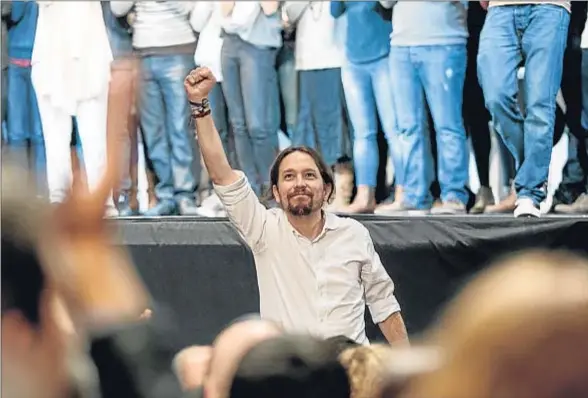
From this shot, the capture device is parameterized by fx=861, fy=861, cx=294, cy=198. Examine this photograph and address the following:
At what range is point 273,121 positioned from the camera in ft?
6.27

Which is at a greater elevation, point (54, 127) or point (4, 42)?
point (4, 42)

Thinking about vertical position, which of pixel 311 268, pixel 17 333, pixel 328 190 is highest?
pixel 17 333

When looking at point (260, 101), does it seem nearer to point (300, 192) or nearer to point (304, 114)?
point (304, 114)

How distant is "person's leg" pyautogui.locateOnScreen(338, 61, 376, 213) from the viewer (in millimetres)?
1874

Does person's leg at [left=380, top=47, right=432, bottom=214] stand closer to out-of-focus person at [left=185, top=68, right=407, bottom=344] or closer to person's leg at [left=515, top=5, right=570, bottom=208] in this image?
person's leg at [left=515, top=5, right=570, bottom=208]

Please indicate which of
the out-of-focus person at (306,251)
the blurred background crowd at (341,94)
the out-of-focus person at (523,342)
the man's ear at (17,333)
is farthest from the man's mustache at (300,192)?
the out-of-focus person at (523,342)

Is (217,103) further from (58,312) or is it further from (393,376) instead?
(393,376)

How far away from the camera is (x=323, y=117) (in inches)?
74.2

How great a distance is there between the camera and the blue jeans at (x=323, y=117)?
188 centimetres

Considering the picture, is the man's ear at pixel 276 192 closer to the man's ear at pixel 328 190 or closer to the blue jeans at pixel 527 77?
the man's ear at pixel 328 190

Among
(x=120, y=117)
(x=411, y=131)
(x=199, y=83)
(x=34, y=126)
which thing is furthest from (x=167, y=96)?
(x=120, y=117)

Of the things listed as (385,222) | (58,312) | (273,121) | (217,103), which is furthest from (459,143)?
(58,312)

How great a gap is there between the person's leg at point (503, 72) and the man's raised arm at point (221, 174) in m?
0.65

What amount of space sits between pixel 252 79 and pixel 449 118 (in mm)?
438
